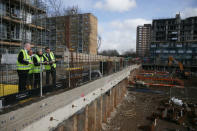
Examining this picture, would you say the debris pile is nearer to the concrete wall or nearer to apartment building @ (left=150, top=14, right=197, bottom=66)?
the concrete wall

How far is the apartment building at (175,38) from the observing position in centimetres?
4234

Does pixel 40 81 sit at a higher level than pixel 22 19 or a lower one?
lower

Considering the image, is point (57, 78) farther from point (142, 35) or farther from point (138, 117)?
point (142, 35)

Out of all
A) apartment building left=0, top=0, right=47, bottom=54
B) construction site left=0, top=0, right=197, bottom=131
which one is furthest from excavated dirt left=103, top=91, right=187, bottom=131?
apartment building left=0, top=0, right=47, bottom=54

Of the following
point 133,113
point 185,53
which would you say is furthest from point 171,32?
point 133,113

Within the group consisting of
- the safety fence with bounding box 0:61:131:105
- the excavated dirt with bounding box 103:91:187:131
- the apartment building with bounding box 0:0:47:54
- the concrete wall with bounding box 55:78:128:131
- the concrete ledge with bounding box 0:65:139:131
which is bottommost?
the excavated dirt with bounding box 103:91:187:131

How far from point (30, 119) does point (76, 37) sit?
24.1 m

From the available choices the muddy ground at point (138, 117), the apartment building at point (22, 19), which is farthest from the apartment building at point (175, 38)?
the apartment building at point (22, 19)

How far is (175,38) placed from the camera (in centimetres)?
6012

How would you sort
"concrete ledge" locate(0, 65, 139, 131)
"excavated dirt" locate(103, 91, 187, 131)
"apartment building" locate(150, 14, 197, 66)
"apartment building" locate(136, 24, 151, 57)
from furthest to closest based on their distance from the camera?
"apartment building" locate(136, 24, 151, 57) < "apartment building" locate(150, 14, 197, 66) < "excavated dirt" locate(103, 91, 187, 131) < "concrete ledge" locate(0, 65, 139, 131)

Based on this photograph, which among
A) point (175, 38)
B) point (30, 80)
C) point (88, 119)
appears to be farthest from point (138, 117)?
point (175, 38)

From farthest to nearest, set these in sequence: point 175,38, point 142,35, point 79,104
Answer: point 142,35, point 175,38, point 79,104

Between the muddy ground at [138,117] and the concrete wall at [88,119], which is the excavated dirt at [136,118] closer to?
the muddy ground at [138,117]

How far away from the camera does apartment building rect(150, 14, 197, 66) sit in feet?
139
